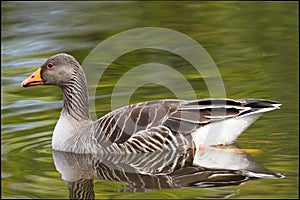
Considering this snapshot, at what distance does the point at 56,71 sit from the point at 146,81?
2562mm

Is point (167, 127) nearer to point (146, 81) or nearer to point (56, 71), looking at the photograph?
point (56, 71)

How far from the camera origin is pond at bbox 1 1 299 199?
1072cm

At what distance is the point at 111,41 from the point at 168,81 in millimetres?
3411

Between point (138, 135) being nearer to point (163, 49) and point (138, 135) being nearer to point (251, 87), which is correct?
point (251, 87)

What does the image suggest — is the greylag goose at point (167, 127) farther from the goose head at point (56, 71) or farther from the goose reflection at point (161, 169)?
the goose head at point (56, 71)

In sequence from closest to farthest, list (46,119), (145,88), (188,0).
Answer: (46,119)
(145,88)
(188,0)

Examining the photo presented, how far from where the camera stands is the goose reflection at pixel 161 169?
1062 cm

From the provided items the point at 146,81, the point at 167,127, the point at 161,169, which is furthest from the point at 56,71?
the point at 146,81

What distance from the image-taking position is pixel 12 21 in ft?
64.9

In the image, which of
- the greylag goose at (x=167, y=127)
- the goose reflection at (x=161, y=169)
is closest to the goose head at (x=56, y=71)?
the greylag goose at (x=167, y=127)

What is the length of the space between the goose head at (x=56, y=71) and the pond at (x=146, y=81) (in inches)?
30.4

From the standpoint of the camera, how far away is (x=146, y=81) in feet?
49.2

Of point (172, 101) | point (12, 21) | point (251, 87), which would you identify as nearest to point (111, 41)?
point (12, 21)

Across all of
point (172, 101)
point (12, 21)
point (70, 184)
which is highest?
point (12, 21)
